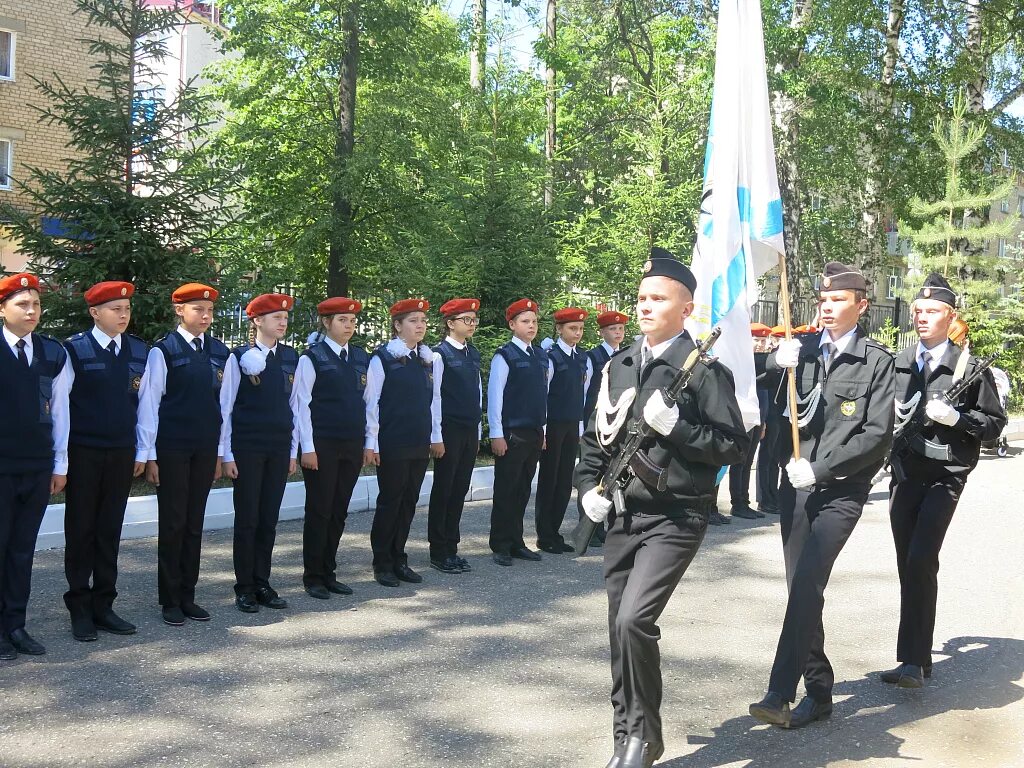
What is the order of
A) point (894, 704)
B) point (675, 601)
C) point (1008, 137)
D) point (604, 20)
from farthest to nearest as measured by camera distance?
point (604, 20) < point (1008, 137) < point (675, 601) < point (894, 704)

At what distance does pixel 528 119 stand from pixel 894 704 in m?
23.6

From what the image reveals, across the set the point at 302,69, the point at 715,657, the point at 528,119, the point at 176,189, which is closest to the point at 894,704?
the point at 715,657

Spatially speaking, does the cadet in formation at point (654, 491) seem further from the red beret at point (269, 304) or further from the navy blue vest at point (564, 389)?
the navy blue vest at point (564, 389)

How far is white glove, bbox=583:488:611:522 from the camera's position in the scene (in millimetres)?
4570

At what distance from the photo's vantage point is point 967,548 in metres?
10.1

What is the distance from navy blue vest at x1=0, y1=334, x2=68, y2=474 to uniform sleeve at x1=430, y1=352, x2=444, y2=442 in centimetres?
299

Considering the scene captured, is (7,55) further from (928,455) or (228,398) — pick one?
(928,455)

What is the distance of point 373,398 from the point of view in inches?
316

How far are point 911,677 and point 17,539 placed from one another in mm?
4914

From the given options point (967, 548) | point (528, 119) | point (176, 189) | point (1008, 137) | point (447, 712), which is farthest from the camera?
point (1008, 137)

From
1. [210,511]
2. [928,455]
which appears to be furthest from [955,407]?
[210,511]

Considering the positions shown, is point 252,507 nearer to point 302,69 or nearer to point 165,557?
point 165,557

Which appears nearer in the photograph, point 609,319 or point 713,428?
point 713,428

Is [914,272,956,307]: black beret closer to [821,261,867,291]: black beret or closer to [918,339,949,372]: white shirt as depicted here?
[918,339,949,372]: white shirt
